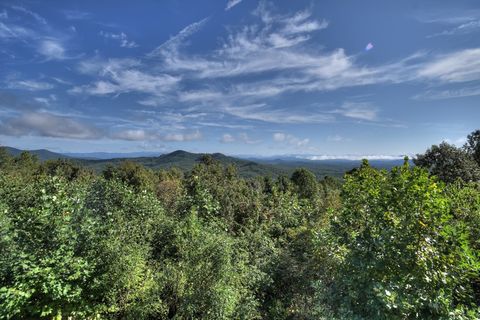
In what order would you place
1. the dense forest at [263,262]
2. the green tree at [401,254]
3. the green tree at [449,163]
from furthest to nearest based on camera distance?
the green tree at [449,163], the dense forest at [263,262], the green tree at [401,254]

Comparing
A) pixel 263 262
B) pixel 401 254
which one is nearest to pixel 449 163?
pixel 263 262

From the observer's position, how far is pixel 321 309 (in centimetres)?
610

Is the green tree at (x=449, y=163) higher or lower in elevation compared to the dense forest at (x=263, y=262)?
higher

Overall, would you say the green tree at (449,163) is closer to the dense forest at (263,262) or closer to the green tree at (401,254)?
the dense forest at (263,262)

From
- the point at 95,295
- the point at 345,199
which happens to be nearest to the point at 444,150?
the point at 345,199

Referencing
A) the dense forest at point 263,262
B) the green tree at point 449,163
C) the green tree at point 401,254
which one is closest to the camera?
the green tree at point 401,254

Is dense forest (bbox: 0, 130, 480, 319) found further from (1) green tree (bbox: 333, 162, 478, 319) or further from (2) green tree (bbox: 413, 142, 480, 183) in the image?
(2) green tree (bbox: 413, 142, 480, 183)

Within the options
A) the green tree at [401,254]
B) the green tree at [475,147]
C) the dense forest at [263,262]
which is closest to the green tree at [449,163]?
the green tree at [475,147]

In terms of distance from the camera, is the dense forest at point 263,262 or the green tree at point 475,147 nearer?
the dense forest at point 263,262

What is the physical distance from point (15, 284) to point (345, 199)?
787 centimetres

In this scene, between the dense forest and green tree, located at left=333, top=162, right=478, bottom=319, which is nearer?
green tree, located at left=333, top=162, right=478, bottom=319

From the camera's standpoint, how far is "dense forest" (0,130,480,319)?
15.5ft

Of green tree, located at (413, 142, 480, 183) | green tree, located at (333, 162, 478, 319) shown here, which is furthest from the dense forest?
green tree, located at (413, 142, 480, 183)

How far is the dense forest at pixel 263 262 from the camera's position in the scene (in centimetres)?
472
